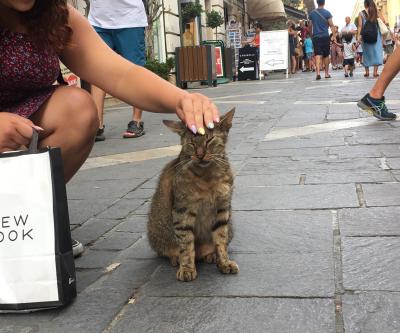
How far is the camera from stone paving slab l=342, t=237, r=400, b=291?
196cm

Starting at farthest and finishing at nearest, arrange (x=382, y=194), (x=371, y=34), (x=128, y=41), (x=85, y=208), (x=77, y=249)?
(x=371, y=34) < (x=128, y=41) < (x=85, y=208) < (x=382, y=194) < (x=77, y=249)

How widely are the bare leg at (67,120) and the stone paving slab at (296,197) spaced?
104cm

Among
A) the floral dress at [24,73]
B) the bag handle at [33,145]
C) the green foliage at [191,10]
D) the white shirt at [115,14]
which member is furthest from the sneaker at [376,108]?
the green foliage at [191,10]

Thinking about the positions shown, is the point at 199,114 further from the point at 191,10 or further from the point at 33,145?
the point at 191,10

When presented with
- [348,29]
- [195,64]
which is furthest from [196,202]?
[348,29]

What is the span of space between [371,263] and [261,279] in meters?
0.44

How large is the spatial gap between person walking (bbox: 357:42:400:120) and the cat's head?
423 centimetres

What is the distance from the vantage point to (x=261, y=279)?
2.11m

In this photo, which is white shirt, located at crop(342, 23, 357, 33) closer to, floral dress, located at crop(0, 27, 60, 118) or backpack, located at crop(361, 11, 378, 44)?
backpack, located at crop(361, 11, 378, 44)

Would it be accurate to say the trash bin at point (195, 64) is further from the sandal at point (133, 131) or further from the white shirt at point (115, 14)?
the sandal at point (133, 131)

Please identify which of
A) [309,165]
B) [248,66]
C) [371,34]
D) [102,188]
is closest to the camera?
[102,188]

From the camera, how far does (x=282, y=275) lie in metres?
2.13

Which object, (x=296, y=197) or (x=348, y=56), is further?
(x=348, y=56)

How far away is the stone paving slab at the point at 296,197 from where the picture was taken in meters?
3.10
